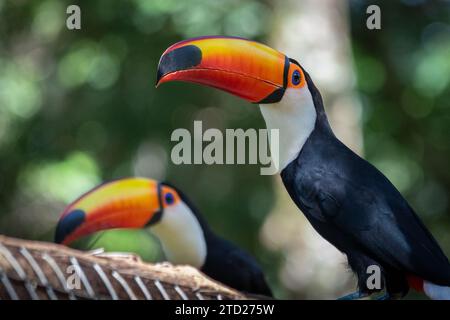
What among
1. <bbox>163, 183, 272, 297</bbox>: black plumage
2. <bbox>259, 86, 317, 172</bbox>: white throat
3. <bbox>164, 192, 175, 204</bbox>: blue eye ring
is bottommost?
<bbox>163, 183, 272, 297</bbox>: black plumage

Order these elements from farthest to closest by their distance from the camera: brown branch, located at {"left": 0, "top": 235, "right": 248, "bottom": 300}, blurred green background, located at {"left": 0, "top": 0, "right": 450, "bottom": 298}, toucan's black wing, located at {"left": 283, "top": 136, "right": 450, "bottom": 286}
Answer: blurred green background, located at {"left": 0, "top": 0, "right": 450, "bottom": 298} → toucan's black wing, located at {"left": 283, "top": 136, "right": 450, "bottom": 286} → brown branch, located at {"left": 0, "top": 235, "right": 248, "bottom": 300}

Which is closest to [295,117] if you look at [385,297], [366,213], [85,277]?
[366,213]

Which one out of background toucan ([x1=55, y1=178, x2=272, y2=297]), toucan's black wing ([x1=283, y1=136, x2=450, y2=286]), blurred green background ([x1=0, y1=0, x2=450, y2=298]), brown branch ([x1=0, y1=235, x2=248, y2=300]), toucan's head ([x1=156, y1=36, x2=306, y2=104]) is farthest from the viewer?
blurred green background ([x1=0, y1=0, x2=450, y2=298])

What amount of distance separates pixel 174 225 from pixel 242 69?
111cm

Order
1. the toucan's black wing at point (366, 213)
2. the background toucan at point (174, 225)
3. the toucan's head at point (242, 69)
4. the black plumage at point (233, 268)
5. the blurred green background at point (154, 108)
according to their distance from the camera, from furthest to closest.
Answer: the blurred green background at point (154, 108) < the black plumage at point (233, 268) < the background toucan at point (174, 225) < the toucan's head at point (242, 69) < the toucan's black wing at point (366, 213)

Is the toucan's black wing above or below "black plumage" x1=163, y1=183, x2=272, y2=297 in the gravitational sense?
above

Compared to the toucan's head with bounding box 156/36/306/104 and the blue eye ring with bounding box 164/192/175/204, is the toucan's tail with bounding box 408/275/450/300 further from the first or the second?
the blue eye ring with bounding box 164/192/175/204

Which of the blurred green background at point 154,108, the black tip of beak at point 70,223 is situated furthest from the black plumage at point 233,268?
the blurred green background at point 154,108

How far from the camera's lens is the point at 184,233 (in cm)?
345

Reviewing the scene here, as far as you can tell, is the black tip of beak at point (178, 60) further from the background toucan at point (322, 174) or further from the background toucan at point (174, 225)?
the background toucan at point (174, 225)

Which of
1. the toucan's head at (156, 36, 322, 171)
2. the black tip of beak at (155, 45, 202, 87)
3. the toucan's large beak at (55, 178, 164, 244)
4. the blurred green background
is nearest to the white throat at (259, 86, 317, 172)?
the toucan's head at (156, 36, 322, 171)

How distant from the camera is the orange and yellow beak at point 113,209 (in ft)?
9.94

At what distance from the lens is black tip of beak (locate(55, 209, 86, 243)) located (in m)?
3.02

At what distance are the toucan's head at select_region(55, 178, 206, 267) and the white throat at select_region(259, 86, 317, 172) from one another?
869mm
